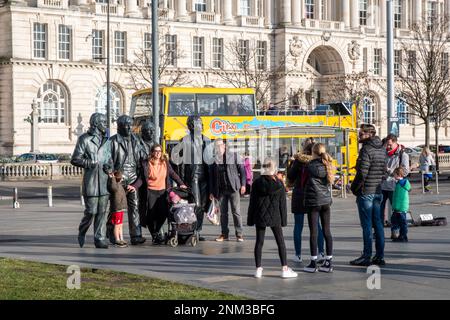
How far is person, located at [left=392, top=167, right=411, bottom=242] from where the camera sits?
1665 centimetres

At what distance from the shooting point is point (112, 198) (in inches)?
628

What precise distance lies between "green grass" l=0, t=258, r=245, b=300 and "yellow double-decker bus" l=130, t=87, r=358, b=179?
22.8m

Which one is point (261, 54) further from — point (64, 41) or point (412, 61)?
point (64, 41)

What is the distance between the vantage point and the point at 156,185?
16.3 metres

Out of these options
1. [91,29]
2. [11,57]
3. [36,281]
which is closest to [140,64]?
[91,29]

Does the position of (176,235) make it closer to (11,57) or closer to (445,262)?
(445,262)

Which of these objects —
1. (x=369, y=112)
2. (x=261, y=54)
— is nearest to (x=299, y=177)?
(x=261, y=54)

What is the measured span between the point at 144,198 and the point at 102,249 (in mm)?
1279

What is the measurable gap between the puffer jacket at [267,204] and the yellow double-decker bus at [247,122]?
72.0 feet

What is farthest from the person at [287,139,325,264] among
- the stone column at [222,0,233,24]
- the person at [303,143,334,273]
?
the stone column at [222,0,233,24]

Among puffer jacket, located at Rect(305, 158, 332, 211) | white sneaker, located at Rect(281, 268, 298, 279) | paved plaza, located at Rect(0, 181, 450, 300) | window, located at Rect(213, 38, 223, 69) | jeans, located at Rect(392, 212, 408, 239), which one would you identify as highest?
window, located at Rect(213, 38, 223, 69)

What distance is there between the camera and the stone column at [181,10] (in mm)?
67250

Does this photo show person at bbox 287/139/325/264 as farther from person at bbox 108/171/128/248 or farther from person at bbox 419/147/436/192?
person at bbox 419/147/436/192

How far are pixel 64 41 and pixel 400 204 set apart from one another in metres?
46.0
